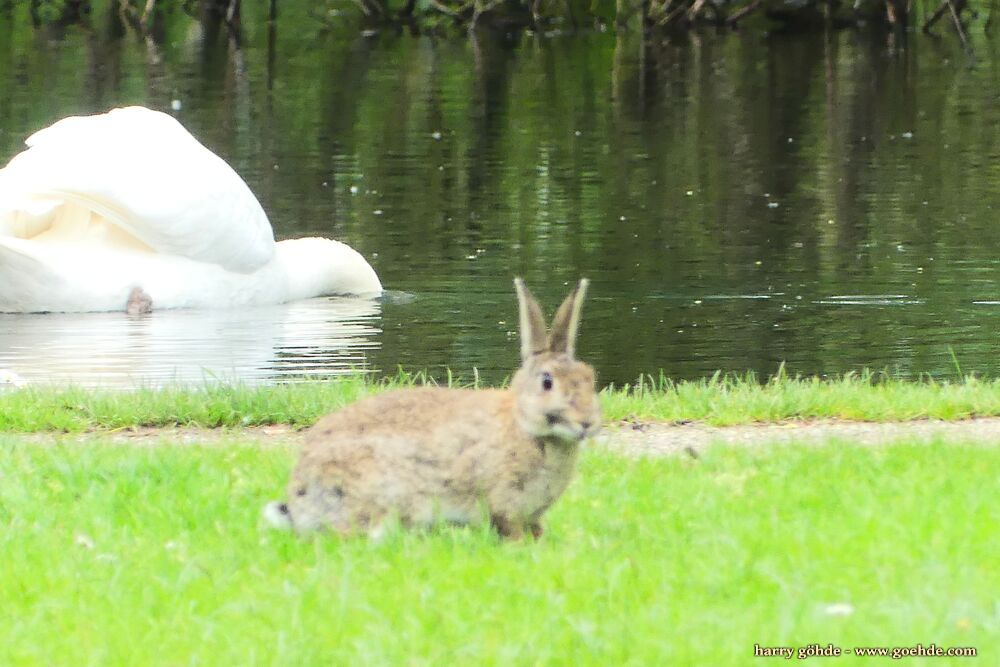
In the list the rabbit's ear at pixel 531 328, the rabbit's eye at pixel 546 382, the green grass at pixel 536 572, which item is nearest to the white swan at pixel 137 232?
the green grass at pixel 536 572

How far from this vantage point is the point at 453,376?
1071 cm

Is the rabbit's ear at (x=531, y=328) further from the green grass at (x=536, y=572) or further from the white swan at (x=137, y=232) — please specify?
the white swan at (x=137, y=232)

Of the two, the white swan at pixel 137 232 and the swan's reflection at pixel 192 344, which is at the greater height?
the white swan at pixel 137 232

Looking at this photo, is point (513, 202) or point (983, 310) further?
point (513, 202)

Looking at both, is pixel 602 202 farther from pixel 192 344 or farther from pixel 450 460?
pixel 450 460

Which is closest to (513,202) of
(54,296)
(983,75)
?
(54,296)

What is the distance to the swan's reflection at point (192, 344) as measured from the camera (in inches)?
430

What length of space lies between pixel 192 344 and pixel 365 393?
426 centimetres

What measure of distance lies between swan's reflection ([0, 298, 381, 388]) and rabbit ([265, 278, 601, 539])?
4.69 meters

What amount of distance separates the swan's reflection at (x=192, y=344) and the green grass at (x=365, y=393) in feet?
5.59

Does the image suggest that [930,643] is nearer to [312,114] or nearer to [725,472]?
[725,472]

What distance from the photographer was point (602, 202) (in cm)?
1845

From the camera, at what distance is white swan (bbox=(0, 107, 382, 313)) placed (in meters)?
12.1

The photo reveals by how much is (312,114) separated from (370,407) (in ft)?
78.0
